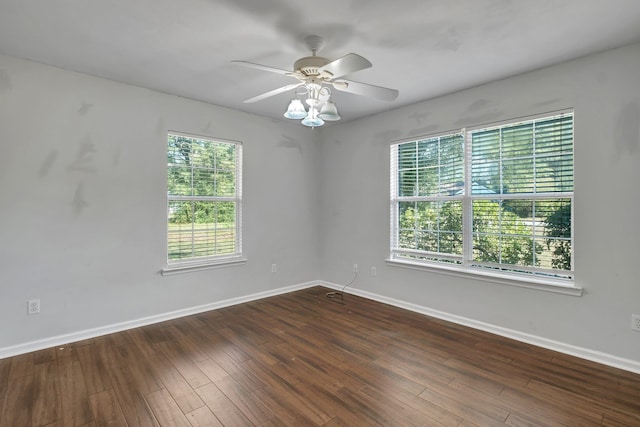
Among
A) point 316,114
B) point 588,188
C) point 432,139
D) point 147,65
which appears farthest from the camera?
point 432,139

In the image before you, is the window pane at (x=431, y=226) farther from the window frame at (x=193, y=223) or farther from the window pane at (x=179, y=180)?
the window pane at (x=179, y=180)

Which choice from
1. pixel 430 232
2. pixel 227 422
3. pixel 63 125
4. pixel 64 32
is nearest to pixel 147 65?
pixel 64 32

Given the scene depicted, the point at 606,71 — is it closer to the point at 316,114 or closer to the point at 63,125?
the point at 316,114

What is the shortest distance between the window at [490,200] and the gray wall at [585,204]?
129 mm

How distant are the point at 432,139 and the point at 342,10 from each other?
2156 mm

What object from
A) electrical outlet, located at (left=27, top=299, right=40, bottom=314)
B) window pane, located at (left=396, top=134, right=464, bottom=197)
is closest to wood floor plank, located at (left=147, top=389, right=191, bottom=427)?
electrical outlet, located at (left=27, top=299, right=40, bottom=314)

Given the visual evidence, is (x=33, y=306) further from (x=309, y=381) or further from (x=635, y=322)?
(x=635, y=322)

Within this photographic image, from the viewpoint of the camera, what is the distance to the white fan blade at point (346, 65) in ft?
6.32

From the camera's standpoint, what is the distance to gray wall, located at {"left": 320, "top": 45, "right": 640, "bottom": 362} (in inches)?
98.3

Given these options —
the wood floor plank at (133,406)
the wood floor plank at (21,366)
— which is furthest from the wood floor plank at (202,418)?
the wood floor plank at (21,366)

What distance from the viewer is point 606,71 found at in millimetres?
2582

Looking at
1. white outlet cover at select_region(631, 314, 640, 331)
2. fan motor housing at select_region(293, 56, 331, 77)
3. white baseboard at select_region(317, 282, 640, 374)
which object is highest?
fan motor housing at select_region(293, 56, 331, 77)

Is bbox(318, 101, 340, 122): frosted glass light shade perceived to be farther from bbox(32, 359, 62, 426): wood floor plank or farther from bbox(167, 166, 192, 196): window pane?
bbox(32, 359, 62, 426): wood floor plank

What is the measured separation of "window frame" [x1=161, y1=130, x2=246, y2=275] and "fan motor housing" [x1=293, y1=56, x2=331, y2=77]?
6.59ft
